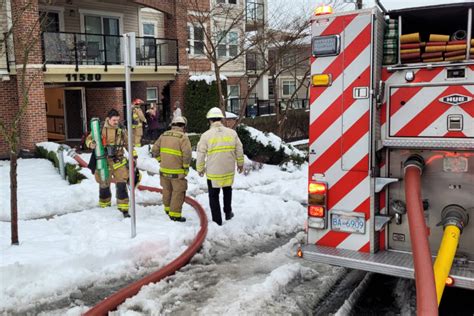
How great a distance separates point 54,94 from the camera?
67.9 feet

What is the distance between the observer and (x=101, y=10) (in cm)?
2047

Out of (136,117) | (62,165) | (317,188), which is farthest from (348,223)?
(136,117)

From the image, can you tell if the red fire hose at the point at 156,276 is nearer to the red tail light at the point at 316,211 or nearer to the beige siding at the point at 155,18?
the red tail light at the point at 316,211

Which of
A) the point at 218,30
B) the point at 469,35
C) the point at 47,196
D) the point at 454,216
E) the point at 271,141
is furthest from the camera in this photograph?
the point at 218,30

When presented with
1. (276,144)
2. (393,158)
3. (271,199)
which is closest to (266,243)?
(271,199)

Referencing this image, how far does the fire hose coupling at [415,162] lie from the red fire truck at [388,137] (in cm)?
1

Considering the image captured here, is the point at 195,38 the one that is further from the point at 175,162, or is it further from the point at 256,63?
the point at 175,162

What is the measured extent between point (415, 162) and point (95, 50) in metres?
15.6

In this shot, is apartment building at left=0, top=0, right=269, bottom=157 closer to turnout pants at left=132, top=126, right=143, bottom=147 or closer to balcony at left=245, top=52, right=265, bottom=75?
balcony at left=245, top=52, right=265, bottom=75

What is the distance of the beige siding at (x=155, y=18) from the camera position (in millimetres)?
23531

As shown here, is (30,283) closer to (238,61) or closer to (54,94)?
(54,94)

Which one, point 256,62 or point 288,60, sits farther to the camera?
point 256,62

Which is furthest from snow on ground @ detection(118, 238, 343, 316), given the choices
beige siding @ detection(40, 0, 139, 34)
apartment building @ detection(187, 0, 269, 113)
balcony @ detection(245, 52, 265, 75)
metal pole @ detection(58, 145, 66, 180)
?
beige siding @ detection(40, 0, 139, 34)

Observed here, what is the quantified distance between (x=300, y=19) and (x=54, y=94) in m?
10.7
